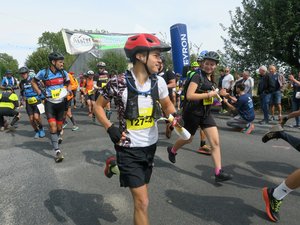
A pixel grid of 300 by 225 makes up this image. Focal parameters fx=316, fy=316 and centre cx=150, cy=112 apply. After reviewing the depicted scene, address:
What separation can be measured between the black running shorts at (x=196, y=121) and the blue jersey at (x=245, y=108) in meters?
4.65

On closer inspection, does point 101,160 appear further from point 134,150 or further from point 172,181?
point 134,150

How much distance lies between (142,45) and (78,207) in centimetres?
228

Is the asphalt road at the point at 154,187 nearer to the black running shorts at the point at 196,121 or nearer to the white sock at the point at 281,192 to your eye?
the white sock at the point at 281,192

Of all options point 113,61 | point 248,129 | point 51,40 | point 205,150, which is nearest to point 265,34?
point 248,129


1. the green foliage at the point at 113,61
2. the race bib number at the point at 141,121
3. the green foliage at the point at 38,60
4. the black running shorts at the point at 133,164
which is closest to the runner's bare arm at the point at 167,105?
the race bib number at the point at 141,121

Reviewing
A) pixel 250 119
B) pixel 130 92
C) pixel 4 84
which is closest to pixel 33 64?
pixel 4 84

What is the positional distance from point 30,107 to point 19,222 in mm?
5985

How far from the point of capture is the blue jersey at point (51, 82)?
6395 mm

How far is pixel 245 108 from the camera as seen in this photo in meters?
9.34

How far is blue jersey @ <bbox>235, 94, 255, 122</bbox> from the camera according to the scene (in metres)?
9.23

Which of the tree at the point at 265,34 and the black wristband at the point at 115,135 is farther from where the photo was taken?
the tree at the point at 265,34

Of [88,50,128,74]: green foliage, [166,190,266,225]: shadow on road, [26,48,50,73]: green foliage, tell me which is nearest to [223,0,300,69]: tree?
[166,190,266,225]: shadow on road

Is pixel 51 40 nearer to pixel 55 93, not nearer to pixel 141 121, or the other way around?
pixel 55 93

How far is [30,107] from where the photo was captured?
9.06 m
